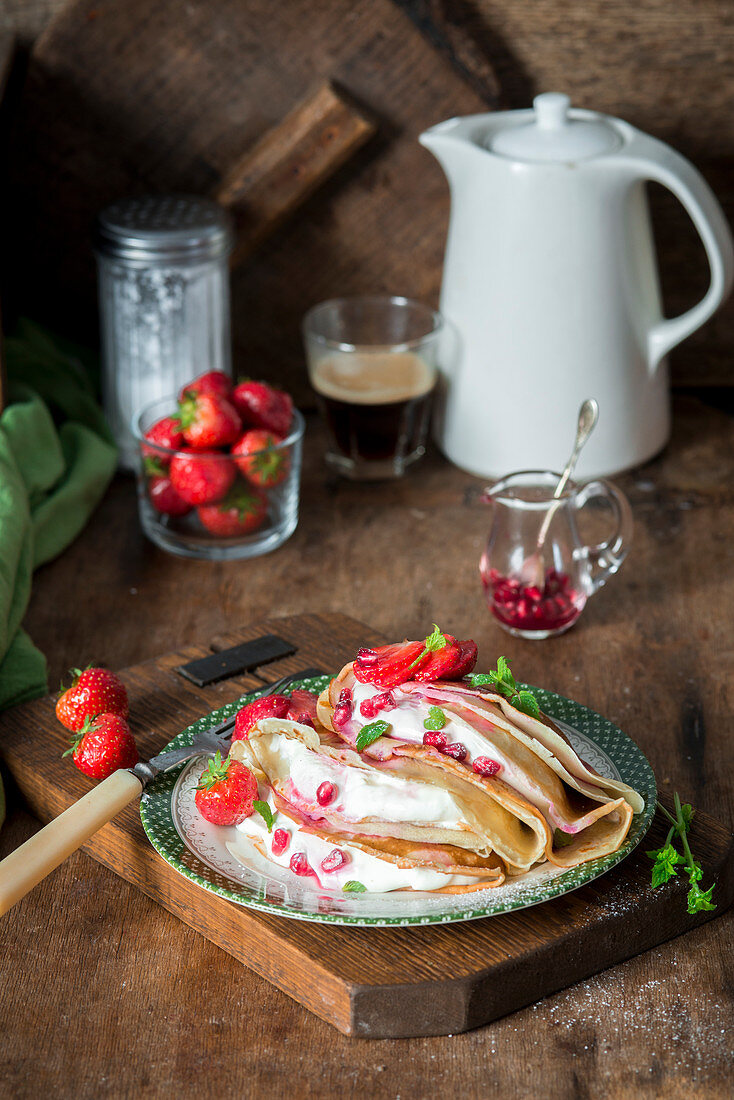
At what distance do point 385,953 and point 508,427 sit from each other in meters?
0.77

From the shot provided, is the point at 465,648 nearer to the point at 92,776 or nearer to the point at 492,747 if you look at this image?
the point at 492,747

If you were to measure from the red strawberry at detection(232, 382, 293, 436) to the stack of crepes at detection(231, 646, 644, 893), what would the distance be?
22.1 inches

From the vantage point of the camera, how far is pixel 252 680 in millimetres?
993

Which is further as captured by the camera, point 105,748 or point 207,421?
point 207,421

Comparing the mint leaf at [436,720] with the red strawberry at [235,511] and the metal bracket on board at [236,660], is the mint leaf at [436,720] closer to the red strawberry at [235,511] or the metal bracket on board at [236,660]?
the metal bracket on board at [236,660]

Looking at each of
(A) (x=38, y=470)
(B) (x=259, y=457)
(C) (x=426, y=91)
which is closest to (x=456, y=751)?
(B) (x=259, y=457)

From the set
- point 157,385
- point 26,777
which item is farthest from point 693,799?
point 157,385

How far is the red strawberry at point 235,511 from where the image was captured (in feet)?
4.15

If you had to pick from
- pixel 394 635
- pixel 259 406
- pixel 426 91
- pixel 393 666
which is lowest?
pixel 394 635

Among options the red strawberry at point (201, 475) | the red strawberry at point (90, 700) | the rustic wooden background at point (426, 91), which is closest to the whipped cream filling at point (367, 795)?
the red strawberry at point (90, 700)

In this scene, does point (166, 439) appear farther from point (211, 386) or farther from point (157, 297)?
point (157, 297)

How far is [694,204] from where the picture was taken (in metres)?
1.27

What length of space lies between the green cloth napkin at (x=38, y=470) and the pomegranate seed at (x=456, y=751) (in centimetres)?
41

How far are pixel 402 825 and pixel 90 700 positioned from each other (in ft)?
0.94
